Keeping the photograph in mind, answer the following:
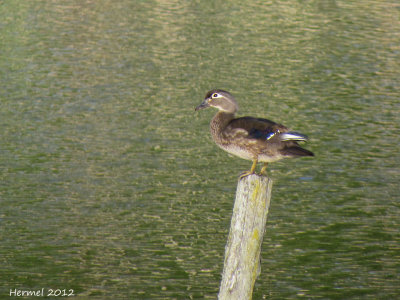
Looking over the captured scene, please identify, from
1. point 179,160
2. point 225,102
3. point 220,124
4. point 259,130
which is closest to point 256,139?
point 259,130

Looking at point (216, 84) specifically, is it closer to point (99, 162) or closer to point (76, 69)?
point (76, 69)

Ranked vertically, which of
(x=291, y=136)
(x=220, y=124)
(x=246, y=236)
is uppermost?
(x=291, y=136)

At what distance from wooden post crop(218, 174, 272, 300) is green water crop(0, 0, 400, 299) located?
171 inches

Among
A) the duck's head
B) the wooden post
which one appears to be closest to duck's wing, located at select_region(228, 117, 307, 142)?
the duck's head

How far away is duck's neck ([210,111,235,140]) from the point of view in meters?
11.8

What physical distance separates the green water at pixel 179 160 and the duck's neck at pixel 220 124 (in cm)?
377

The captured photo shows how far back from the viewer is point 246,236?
10.0 metres

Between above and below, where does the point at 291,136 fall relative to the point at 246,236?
Result: above

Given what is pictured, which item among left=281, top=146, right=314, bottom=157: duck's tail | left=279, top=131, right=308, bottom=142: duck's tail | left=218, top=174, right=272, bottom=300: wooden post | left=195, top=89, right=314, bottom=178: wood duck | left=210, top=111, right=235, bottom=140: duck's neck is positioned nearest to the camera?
left=218, top=174, right=272, bottom=300: wooden post

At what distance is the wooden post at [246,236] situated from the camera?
984cm

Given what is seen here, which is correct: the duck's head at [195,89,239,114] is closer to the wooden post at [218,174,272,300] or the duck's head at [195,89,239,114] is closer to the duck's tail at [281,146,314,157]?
the duck's tail at [281,146,314,157]

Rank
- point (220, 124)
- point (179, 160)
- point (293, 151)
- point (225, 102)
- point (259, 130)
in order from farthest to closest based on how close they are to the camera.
Result: point (179, 160), point (225, 102), point (220, 124), point (259, 130), point (293, 151)

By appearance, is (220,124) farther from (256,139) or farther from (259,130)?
(256,139)

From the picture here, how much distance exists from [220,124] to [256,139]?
970 millimetres
